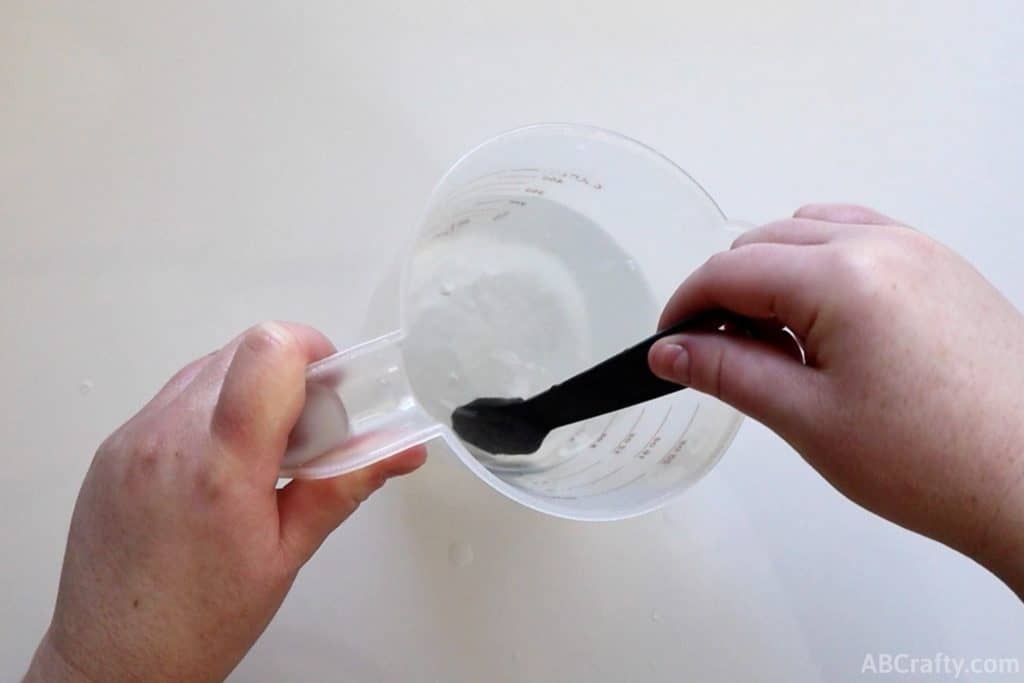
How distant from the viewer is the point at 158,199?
567 millimetres

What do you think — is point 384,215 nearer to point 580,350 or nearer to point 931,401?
point 580,350

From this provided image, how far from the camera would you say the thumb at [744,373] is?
0.38 meters

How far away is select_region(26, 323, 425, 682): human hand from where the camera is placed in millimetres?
409

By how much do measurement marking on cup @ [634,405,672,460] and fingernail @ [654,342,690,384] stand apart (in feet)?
0.50

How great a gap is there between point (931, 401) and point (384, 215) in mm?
357

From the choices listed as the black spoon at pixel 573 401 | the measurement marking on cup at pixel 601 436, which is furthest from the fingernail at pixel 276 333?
the measurement marking on cup at pixel 601 436

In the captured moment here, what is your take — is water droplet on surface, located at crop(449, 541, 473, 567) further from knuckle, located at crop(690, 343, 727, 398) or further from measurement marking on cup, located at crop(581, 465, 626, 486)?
knuckle, located at crop(690, 343, 727, 398)

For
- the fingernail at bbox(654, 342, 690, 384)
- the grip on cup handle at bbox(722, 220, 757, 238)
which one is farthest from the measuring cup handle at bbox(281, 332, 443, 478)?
the grip on cup handle at bbox(722, 220, 757, 238)

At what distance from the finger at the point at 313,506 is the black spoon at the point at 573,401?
0.07 meters

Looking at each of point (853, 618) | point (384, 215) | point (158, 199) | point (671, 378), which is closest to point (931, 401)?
point (671, 378)

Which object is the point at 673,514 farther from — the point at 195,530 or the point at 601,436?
the point at 195,530

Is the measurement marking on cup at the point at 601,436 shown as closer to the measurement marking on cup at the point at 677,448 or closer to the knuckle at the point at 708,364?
the measurement marking on cup at the point at 677,448

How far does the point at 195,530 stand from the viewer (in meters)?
0.42

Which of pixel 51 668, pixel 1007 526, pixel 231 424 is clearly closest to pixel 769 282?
pixel 1007 526
